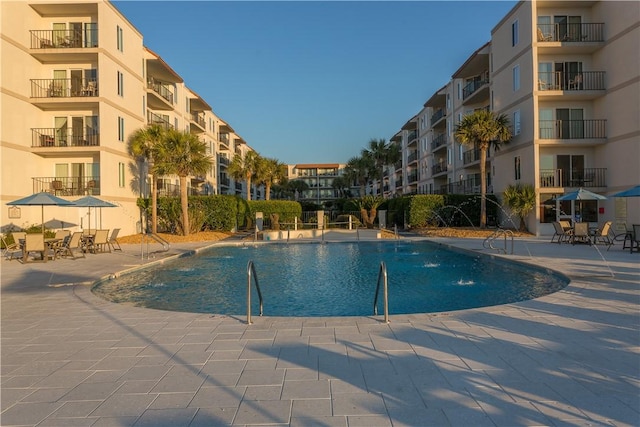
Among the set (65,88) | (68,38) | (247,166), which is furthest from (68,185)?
(247,166)

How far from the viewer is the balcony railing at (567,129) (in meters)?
23.4

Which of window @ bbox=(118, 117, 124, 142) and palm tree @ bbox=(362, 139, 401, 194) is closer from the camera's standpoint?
window @ bbox=(118, 117, 124, 142)

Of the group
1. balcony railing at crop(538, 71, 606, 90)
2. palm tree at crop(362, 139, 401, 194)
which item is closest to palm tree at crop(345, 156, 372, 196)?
palm tree at crop(362, 139, 401, 194)

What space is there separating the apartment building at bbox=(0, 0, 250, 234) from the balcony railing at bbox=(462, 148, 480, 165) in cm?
2640

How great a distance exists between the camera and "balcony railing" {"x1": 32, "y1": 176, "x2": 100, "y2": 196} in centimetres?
2377

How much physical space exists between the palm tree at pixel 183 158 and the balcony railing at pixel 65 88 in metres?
5.57

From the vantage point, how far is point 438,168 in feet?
139

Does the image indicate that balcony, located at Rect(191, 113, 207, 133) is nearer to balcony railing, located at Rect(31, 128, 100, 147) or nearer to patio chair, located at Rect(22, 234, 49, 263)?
balcony railing, located at Rect(31, 128, 100, 147)

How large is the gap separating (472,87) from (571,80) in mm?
9747

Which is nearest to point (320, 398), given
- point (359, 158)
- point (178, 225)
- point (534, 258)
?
point (534, 258)

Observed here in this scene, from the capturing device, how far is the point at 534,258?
12820 millimetres

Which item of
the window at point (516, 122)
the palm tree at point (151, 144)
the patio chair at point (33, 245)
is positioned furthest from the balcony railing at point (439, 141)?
the patio chair at point (33, 245)

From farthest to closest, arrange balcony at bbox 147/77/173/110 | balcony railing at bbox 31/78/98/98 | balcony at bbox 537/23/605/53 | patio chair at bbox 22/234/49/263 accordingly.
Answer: balcony at bbox 147/77/173/110 < balcony railing at bbox 31/78/98/98 < balcony at bbox 537/23/605/53 < patio chair at bbox 22/234/49/263

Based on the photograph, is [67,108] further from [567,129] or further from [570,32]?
[570,32]
